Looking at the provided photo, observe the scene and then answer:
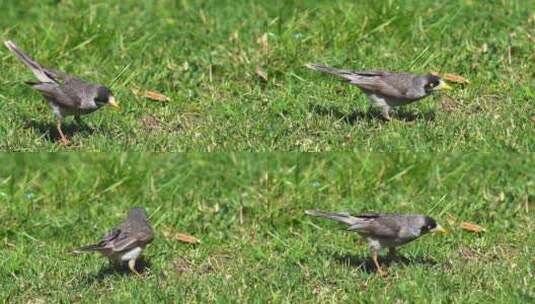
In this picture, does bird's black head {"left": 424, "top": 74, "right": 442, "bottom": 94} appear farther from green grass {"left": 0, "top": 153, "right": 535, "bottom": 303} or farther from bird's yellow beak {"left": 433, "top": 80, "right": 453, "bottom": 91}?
green grass {"left": 0, "top": 153, "right": 535, "bottom": 303}

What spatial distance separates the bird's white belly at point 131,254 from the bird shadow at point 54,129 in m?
1.24

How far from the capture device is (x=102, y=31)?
42.6 ft

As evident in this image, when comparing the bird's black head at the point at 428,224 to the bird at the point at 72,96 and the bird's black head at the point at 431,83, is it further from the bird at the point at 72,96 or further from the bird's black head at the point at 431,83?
the bird at the point at 72,96

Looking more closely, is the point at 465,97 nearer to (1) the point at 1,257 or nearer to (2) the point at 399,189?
(2) the point at 399,189

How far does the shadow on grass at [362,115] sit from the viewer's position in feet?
39.6

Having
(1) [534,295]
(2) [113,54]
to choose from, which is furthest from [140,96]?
(1) [534,295]

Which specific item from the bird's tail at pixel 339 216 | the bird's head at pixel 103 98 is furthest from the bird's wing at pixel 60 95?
the bird's tail at pixel 339 216

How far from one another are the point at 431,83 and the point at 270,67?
1.52 meters

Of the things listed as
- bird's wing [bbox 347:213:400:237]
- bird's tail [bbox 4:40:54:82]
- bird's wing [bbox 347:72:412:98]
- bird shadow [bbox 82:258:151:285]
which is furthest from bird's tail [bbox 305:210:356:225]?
bird's tail [bbox 4:40:54:82]

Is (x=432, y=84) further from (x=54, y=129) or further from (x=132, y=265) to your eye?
(x=54, y=129)

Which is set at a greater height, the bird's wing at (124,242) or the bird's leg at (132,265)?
the bird's wing at (124,242)

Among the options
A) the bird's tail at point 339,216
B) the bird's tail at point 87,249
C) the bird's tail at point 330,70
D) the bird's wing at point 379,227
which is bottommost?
the bird's tail at point 339,216

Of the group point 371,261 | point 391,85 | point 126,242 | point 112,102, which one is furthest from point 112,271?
point 391,85

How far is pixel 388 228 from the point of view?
11211mm
